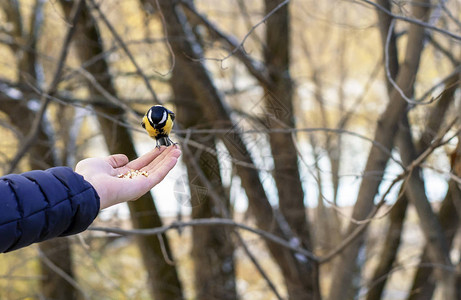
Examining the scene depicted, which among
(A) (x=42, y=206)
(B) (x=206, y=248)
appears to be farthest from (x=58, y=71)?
(B) (x=206, y=248)

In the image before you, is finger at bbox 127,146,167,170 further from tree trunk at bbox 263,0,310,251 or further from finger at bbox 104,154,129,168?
tree trunk at bbox 263,0,310,251

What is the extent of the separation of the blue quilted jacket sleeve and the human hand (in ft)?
0.31

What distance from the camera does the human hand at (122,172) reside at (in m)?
1.69

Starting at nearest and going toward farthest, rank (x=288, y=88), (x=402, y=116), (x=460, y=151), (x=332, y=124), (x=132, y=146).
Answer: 1. (x=460, y=151)
2. (x=402, y=116)
3. (x=288, y=88)
4. (x=132, y=146)
5. (x=332, y=124)

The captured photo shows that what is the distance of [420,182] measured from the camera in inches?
145

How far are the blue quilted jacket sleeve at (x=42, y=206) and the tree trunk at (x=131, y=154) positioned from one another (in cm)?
292

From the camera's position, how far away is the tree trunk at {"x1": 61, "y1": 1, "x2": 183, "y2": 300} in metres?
4.72

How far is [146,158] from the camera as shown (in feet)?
6.48

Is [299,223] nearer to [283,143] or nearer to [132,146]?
[283,143]

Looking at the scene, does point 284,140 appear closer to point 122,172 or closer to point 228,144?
point 228,144

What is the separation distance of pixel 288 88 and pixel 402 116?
1241 mm

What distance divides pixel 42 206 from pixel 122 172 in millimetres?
481

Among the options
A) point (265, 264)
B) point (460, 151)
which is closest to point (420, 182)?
point (460, 151)

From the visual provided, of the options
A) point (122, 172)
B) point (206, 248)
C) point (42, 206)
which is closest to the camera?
point (42, 206)
